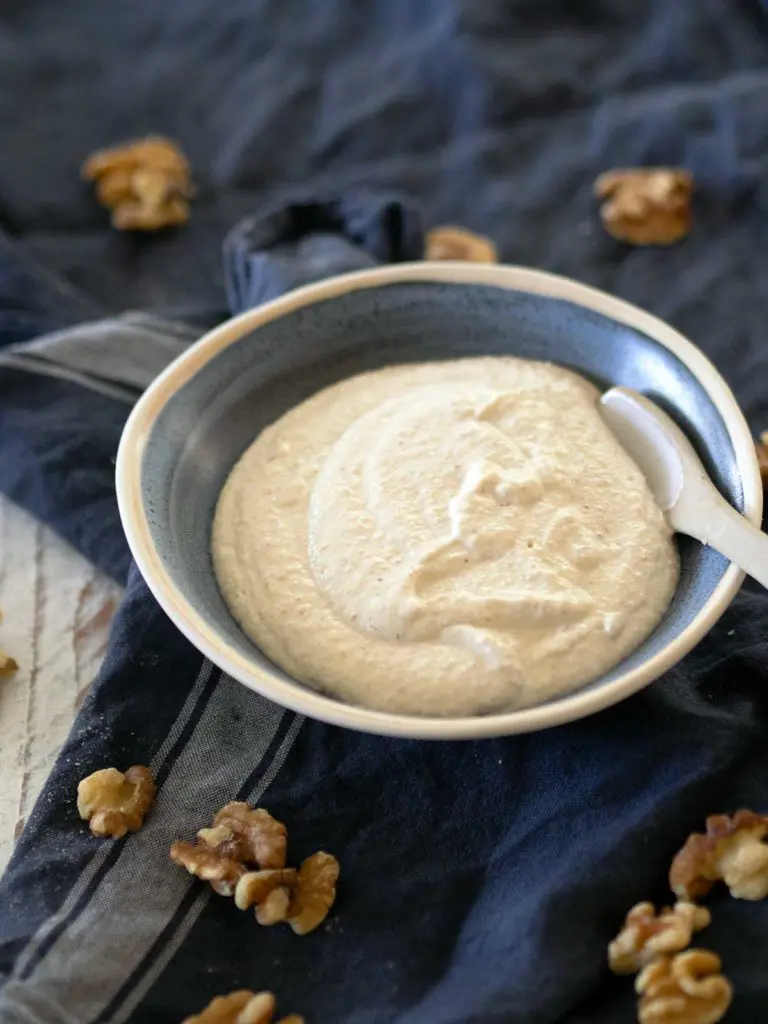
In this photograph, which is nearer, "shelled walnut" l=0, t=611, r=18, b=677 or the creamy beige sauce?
the creamy beige sauce

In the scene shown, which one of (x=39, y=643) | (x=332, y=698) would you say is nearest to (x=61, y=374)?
(x=39, y=643)

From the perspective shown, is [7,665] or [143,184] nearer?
[7,665]

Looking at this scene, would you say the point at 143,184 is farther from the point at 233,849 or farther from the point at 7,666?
the point at 233,849

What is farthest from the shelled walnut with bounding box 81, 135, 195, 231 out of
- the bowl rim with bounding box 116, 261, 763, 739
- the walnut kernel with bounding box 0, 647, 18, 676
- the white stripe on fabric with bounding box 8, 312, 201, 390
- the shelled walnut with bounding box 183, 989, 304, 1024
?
the shelled walnut with bounding box 183, 989, 304, 1024

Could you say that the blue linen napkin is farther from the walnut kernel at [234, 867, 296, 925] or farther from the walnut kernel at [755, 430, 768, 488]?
the walnut kernel at [755, 430, 768, 488]

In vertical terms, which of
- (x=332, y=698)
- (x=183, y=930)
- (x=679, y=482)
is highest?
(x=679, y=482)
